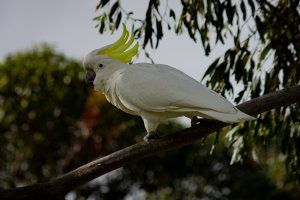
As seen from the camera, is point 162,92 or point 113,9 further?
point 113,9

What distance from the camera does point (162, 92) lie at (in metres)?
2.58

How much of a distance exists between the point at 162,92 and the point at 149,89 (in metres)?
0.06

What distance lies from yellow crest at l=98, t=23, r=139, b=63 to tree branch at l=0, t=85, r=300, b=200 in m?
0.52

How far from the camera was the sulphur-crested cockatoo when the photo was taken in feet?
8.12

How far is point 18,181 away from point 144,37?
8.69m

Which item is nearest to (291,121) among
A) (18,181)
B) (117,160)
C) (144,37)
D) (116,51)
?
(144,37)

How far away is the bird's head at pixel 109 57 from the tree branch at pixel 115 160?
0.45m

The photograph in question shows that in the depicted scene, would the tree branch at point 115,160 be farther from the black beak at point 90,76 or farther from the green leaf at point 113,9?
the green leaf at point 113,9

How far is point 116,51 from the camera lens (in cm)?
285

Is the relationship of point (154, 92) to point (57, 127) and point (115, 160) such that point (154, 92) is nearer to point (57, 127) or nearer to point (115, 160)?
point (115, 160)

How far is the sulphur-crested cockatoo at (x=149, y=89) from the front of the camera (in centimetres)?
247

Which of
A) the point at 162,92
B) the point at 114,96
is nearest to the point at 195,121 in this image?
the point at 162,92

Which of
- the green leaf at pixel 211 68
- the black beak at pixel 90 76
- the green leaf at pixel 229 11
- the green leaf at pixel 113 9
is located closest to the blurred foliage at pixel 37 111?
the green leaf at pixel 113 9

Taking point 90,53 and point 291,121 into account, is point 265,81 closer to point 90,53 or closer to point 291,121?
point 291,121
